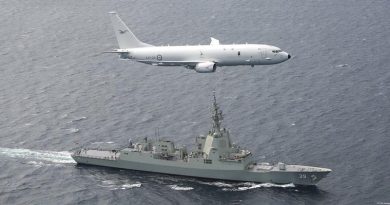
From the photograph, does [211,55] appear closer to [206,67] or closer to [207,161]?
[206,67]

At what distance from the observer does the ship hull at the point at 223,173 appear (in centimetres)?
14200

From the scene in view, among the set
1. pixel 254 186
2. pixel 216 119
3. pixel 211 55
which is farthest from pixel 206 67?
pixel 254 186

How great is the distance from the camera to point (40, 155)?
153375mm

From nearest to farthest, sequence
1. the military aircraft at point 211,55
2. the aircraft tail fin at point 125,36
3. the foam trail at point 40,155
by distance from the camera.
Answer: the military aircraft at point 211,55 → the aircraft tail fin at point 125,36 → the foam trail at point 40,155

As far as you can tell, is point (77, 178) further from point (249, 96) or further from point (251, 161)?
point (249, 96)

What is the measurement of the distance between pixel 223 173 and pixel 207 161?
13.0ft

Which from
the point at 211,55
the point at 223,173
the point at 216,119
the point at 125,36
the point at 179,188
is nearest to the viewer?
the point at 211,55

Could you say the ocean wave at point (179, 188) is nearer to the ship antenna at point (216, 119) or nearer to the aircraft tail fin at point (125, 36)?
the ship antenna at point (216, 119)

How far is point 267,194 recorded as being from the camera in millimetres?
138500

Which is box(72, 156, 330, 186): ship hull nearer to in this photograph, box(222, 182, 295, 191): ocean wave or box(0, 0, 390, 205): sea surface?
box(222, 182, 295, 191): ocean wave

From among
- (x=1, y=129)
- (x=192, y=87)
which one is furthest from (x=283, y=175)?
(x=1, y=129)

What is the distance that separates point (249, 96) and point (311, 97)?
13.9 meters

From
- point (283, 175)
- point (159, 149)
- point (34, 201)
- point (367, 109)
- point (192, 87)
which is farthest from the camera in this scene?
point (192, 87)

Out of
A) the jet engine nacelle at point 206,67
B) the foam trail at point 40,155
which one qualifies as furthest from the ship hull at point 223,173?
the jet engine nacelle at point 206,67
